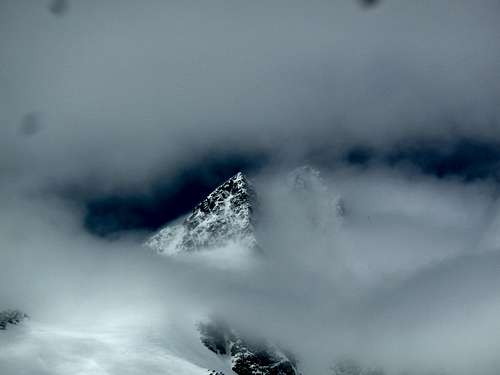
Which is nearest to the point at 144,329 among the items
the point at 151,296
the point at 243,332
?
the point at 151,296

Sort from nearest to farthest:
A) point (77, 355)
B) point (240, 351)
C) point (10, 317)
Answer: point (77, 355) < point (10, 317) < point (240, 351)

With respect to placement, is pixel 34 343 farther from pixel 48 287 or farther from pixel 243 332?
pixel 243 332

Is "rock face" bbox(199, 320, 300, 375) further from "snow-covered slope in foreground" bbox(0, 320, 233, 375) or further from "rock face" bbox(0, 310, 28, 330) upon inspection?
"rock face" bbox(0, 310, 28, 330)

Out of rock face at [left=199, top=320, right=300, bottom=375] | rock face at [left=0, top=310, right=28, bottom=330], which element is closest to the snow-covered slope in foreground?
rock face at [left=0, top=310, right=28, bottom=330]

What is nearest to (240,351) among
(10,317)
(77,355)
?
(10,317)

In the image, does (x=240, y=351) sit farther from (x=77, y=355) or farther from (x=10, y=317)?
(x=77, y=355)

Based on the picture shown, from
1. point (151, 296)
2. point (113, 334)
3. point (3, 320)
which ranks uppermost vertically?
point (151, 296)
